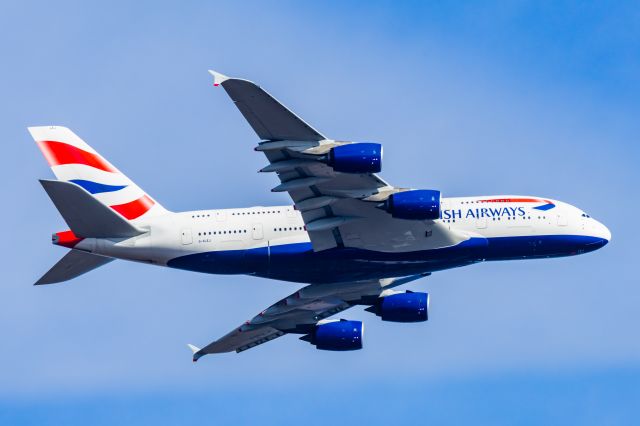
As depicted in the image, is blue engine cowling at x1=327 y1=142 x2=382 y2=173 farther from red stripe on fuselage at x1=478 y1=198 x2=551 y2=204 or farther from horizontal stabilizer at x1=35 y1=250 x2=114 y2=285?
horizontal stabilizer at x1=35 y1=250 x2=114 y2=285

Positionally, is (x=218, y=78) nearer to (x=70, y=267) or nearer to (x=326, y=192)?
(x=326, y=192)

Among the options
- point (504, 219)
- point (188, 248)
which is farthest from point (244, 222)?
point (504, 219)

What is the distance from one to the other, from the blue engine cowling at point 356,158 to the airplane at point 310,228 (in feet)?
3.20

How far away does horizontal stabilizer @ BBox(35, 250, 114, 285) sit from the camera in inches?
2953

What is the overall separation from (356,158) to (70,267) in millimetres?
18021

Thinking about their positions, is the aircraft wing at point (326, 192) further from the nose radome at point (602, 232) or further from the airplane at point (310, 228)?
the nose radome at point (602, 232)

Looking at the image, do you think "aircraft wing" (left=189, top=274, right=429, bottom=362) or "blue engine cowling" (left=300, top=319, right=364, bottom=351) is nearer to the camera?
"aircraft wing" (left=189, top=274, right=429, bottom=362)

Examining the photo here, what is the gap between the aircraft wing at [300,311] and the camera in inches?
3140

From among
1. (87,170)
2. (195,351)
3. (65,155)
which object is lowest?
(195,351)

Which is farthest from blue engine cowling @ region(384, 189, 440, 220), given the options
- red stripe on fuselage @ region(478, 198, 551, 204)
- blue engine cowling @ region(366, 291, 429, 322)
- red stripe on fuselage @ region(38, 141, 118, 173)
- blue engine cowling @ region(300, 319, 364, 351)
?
red stripe on fuselage @ region(38, 141, 118, 173)

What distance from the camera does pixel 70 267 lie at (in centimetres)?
7525

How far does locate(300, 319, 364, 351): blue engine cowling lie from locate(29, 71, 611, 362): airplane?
4.58 metres

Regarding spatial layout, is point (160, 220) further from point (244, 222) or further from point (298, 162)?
point (298, 162)

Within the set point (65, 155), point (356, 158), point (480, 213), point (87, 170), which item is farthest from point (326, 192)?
point (65, 155)
